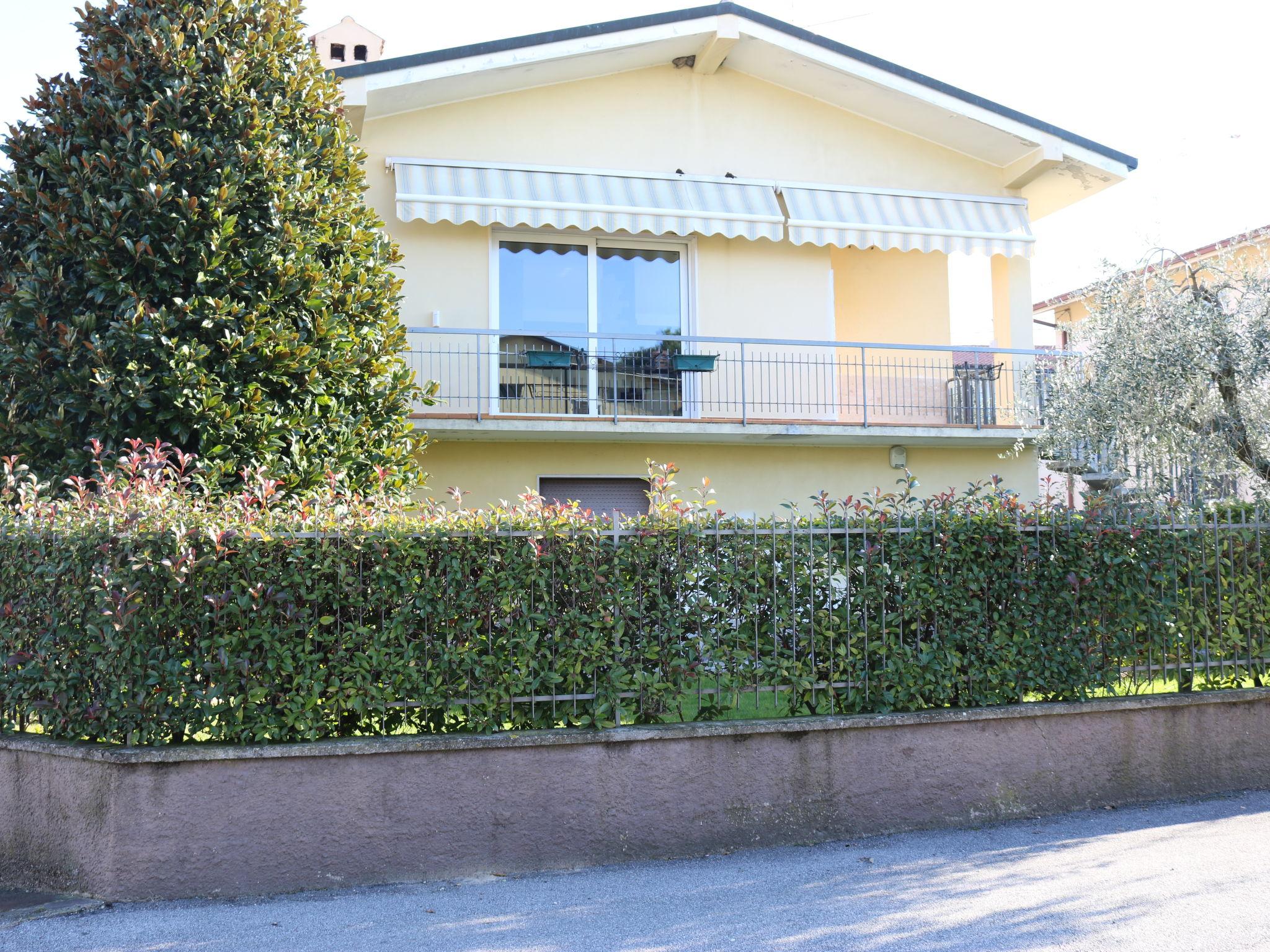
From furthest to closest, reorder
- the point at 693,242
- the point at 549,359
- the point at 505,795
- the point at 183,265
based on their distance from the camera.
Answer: the point at 693,242, the point at 549,359, the point at 183,265, the point at 505,795

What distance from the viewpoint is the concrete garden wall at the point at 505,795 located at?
18.5ft

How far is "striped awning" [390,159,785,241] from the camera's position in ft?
43.1

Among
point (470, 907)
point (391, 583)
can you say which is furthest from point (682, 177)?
point (470, 907)

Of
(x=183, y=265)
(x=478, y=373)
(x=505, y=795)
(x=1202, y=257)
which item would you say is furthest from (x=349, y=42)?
(x=505, y=795)

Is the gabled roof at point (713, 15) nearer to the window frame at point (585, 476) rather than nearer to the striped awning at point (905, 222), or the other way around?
the striped awning at point (905, 222)

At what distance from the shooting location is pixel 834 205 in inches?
576

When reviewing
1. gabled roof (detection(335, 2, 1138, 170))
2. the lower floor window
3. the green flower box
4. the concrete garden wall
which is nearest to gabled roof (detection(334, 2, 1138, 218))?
gabled roof (detection(335, 2, 1138, 170))

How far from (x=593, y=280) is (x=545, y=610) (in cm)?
900

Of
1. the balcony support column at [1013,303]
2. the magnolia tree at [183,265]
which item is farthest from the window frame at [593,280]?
the magnolia tree at [183,265]

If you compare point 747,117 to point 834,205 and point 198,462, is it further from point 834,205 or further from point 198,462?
point 198,462

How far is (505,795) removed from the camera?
6.00 meters

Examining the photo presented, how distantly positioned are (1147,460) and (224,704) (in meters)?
7.05

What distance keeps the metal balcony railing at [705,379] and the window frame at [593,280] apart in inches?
1.3

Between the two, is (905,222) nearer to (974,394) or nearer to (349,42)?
(974,394)
